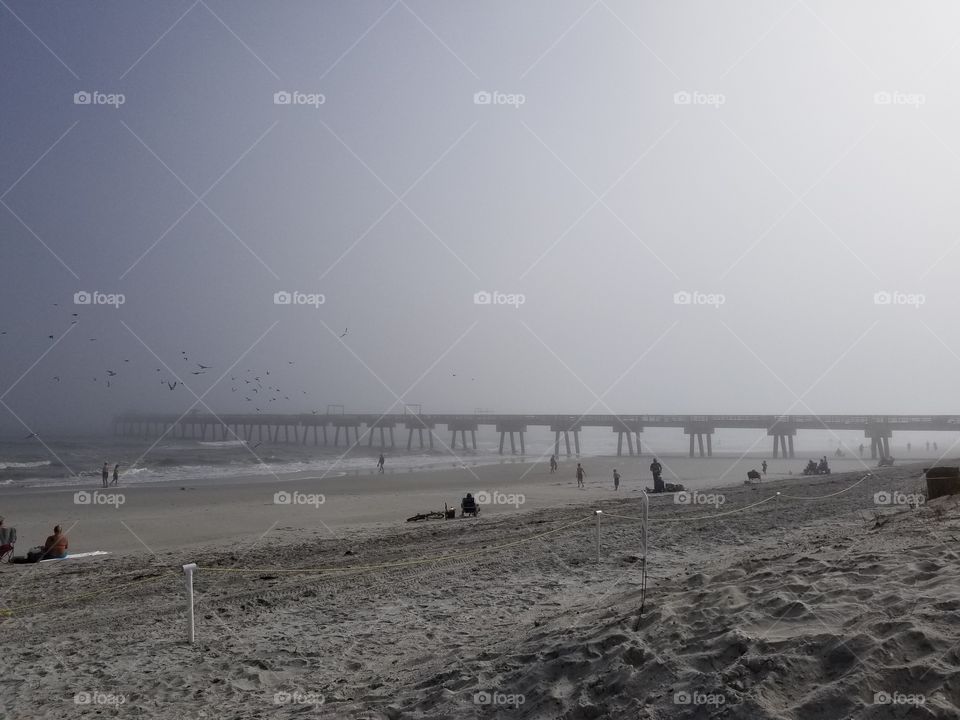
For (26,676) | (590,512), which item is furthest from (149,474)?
(26,676)

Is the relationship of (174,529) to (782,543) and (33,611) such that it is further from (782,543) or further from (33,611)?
(782,543)

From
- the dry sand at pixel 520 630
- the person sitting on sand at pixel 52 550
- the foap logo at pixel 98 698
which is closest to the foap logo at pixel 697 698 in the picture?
the dry sand at pixel 520 630

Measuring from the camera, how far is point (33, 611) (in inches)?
357

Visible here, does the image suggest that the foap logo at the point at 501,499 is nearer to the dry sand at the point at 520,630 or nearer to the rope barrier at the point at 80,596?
the dry sand at the point at 520,630

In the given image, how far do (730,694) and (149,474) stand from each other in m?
40.4

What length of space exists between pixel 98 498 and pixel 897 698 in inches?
1158

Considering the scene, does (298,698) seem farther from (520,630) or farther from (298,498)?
(298,498)

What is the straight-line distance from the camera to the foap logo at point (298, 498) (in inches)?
993

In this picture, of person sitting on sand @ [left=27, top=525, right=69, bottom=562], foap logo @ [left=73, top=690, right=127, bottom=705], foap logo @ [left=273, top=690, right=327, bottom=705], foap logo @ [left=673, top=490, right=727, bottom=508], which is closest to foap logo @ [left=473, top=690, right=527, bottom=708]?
foap logo @ [left=273, top=690, right=327, bottom=705]

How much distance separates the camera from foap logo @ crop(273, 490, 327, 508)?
25234mm

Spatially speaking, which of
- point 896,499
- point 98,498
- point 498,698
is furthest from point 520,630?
point 98,498

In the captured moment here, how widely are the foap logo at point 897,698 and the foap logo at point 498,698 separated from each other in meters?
Answer: 2.34

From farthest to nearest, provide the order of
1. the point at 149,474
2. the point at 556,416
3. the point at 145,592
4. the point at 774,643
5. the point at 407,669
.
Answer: the point at 556,416 → the point at 149,474 → the point at 145,592 → the point at 407,669 → the point at 774,643

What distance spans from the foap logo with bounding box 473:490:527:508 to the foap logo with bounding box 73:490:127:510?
527 inches
